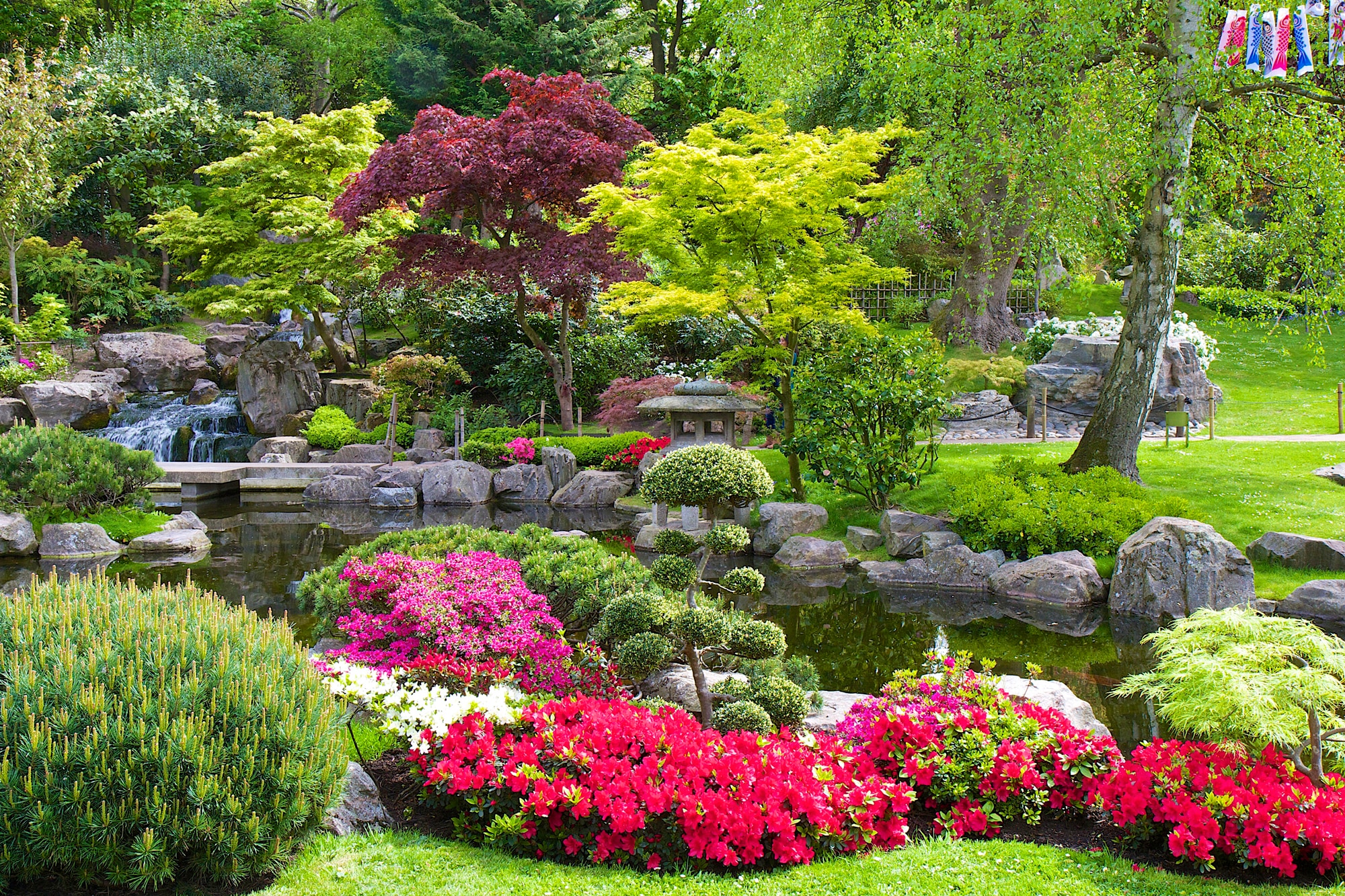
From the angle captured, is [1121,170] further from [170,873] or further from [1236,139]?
[170,873]

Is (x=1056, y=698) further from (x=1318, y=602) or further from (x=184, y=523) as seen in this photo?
(x=184, y=523)

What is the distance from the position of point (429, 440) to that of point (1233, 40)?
14480 millimetres

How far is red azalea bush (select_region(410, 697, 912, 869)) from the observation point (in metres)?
3.84

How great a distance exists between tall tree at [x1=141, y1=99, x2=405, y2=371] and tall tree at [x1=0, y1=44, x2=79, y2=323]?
283 centimetres

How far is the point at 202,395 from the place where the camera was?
2047 centimetres

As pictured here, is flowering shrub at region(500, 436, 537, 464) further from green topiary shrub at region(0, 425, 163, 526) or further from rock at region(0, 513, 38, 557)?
rock at region(0, 513, 38, 557)

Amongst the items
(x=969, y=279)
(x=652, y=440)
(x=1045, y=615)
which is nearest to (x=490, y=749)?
(x=1045, y=615)

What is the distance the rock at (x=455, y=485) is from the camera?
53.5ft

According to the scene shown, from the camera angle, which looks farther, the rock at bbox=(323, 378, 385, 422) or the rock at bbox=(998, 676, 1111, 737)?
the rock at bbox=(323, 378, 385, 422)

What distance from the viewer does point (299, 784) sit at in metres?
3.51

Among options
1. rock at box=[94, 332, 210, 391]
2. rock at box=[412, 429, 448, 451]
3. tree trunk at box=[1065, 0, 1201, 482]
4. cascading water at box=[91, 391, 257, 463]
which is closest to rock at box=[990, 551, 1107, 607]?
tree trunk at box=[1065, 0, 1201, 482]

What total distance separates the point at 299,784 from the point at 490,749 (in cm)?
95

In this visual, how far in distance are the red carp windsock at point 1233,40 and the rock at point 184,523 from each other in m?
13.3

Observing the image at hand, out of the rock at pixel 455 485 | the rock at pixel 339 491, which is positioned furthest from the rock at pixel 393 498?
the rock at pixel 455 485
